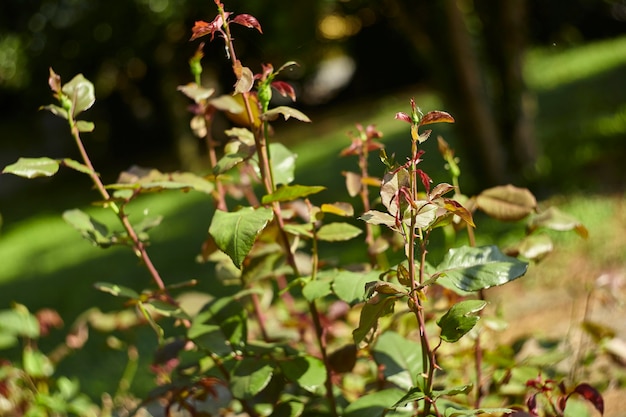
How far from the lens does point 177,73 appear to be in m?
11.8

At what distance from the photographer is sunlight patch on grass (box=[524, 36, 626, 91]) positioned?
32.1 feet

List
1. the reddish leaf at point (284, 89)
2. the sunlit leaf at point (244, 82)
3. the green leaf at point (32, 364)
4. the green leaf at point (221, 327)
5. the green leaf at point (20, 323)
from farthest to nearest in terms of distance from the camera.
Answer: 1. the green leaf at point (32, 364)
2. the green leaf at point (20, 323)
3. the green leaf at point (221, 327)
4. the reddish leaf at point (284, 89)
5. the sunlit leaf at point (244, 82)

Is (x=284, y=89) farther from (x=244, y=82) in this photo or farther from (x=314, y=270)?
(x=314, y=270)

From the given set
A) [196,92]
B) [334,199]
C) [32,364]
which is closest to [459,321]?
[196,92]

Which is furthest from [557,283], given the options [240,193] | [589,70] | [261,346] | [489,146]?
[589,70]

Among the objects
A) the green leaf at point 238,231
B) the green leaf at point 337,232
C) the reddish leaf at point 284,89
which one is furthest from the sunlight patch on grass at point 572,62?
the green leaf at point 238,231

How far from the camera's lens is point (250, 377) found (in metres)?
1.28

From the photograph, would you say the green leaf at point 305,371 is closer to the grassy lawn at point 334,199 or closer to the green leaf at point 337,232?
the green leaf at point 337,232

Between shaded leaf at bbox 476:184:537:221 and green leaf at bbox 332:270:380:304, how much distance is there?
265 mm

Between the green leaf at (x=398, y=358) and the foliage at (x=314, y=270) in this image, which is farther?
the green leaf at (x=398, y=358)

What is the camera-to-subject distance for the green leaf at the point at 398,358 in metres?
1.33

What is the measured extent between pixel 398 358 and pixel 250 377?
0.26m

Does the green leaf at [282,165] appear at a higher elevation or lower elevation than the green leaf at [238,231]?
lower

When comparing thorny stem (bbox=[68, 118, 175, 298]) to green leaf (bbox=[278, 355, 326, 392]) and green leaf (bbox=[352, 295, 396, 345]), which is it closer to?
green leaf (bbox=[278, 355, 326, 392])
